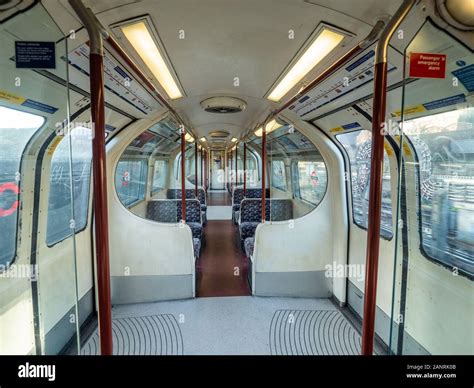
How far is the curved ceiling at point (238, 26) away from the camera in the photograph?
1.49 m

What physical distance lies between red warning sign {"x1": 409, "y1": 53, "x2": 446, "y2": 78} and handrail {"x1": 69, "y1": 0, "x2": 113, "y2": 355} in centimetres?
164

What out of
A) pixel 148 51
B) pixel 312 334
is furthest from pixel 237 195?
pixel 148 51

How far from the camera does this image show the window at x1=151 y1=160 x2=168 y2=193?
7.99 m

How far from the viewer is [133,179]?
20.9 feet

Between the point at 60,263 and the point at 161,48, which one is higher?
the point at 161,48

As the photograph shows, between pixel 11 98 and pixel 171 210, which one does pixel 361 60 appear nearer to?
pixel 11 98

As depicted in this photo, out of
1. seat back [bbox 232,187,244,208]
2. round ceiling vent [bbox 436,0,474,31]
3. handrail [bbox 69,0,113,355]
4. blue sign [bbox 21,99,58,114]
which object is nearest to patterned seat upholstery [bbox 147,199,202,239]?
seat back [bbox 232,187,244,208]

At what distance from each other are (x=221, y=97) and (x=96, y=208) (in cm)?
262

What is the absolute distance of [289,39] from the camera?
6.20 feet

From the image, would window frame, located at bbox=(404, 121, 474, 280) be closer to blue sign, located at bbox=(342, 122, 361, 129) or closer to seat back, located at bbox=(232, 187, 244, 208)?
blue sign, located at bbox=(342, 122, 361, 129)

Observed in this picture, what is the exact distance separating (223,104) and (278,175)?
5.04 m

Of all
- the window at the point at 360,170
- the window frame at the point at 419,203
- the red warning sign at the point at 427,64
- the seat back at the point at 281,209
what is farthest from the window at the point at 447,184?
the seat back at the point at 281,209
